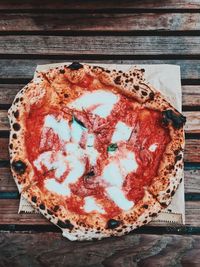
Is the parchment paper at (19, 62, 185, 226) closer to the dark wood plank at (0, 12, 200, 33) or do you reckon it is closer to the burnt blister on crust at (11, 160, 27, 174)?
the burnt blister on crust at (11, 160, 27, 174)

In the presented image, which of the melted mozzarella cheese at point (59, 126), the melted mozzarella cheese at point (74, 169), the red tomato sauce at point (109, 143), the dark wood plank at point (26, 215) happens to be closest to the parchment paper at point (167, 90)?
the dark wood plank at point (26, 215)

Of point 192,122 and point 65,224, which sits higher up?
point 192,122

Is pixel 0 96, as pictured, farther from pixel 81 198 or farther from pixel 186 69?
pixel 186 69

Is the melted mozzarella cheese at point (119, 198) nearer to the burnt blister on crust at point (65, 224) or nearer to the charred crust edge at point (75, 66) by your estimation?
the burnt blister on crust at point (65, 224)

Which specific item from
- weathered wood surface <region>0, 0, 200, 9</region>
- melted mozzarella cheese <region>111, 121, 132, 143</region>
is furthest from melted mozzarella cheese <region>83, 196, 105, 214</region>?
weathered wood surface <region>0, 0, 200, 9</region>

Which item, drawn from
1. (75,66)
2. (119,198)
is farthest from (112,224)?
(75,66)

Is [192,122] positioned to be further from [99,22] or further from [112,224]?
[99,22]
